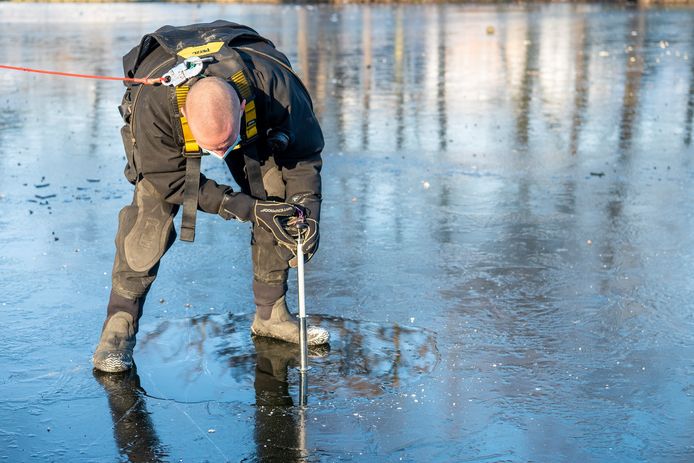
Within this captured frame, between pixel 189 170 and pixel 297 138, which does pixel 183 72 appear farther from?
pixel 297 138

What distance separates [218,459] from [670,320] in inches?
99.6

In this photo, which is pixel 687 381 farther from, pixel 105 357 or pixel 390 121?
pixel 390 121

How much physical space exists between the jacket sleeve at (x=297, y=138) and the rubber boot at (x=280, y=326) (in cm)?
60

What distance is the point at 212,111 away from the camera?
4008mm

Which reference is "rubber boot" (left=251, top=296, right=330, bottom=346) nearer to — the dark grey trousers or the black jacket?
the dark grey trousers

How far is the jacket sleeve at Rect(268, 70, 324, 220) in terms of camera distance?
4492mm

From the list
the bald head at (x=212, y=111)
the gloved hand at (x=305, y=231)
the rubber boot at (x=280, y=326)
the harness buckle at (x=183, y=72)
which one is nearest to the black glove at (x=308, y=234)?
the gloved hand at (x=305, y=231)

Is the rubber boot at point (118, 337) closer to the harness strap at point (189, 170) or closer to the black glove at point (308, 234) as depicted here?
the harness strap at point (189, 170)

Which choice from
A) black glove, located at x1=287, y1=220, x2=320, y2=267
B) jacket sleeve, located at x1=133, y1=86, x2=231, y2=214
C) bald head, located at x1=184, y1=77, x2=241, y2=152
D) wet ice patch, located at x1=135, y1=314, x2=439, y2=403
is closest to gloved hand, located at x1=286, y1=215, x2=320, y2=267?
black glove, located at x1=287, y1=220, x2=320, y2=267

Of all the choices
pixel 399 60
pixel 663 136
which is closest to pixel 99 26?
pixel 399 60

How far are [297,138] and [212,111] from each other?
2.31 ft

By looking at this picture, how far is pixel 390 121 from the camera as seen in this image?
441 inches

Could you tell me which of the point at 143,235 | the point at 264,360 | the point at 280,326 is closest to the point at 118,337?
the point at 143,235

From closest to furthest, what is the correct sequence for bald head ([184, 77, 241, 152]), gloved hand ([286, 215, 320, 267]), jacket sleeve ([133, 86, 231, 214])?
bald head ([184, 77, 241, 152]) → jacket sleeve ([133, 86, 231, 214]) → gloved hand ([286, 215, 320, 267])
